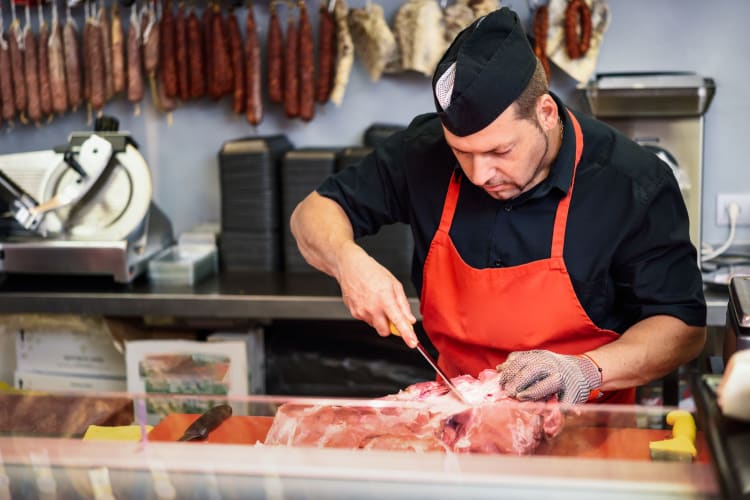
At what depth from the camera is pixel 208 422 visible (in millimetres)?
1556

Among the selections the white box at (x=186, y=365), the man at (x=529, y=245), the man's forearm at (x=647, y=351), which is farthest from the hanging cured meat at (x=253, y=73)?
the man's forearm at (x=647, y=351)

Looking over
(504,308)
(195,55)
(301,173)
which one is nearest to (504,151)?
(504,308)

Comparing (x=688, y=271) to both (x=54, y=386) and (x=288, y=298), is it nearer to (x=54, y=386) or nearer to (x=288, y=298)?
(x=288, y=298)

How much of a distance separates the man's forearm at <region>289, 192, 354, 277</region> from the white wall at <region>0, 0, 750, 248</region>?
1800 mm

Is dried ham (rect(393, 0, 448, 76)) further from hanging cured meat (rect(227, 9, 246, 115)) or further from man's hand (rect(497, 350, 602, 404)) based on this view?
man's hand (rect(497, 350, 602, 404))

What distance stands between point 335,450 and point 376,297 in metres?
0.71

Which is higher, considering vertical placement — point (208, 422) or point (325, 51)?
point (325, 51)

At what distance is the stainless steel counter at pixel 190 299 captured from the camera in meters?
3.43

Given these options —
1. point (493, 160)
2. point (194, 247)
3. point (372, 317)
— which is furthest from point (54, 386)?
point (493, 160)

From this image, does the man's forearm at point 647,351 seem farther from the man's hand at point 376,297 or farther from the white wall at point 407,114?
the white wall at point 407,114

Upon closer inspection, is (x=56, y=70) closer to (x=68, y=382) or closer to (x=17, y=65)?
(x=17, y=65)

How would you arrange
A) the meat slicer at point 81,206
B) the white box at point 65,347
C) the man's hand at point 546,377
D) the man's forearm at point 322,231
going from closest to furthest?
the man's hand at point 546,377
the man's forearm at point 322,231
the meat slicer at point 81,206
the white box at point 65,347

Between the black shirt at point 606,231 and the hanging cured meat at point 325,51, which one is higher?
the hanging cured meat at point 325,51

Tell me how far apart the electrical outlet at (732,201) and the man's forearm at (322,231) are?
218 centimetres
